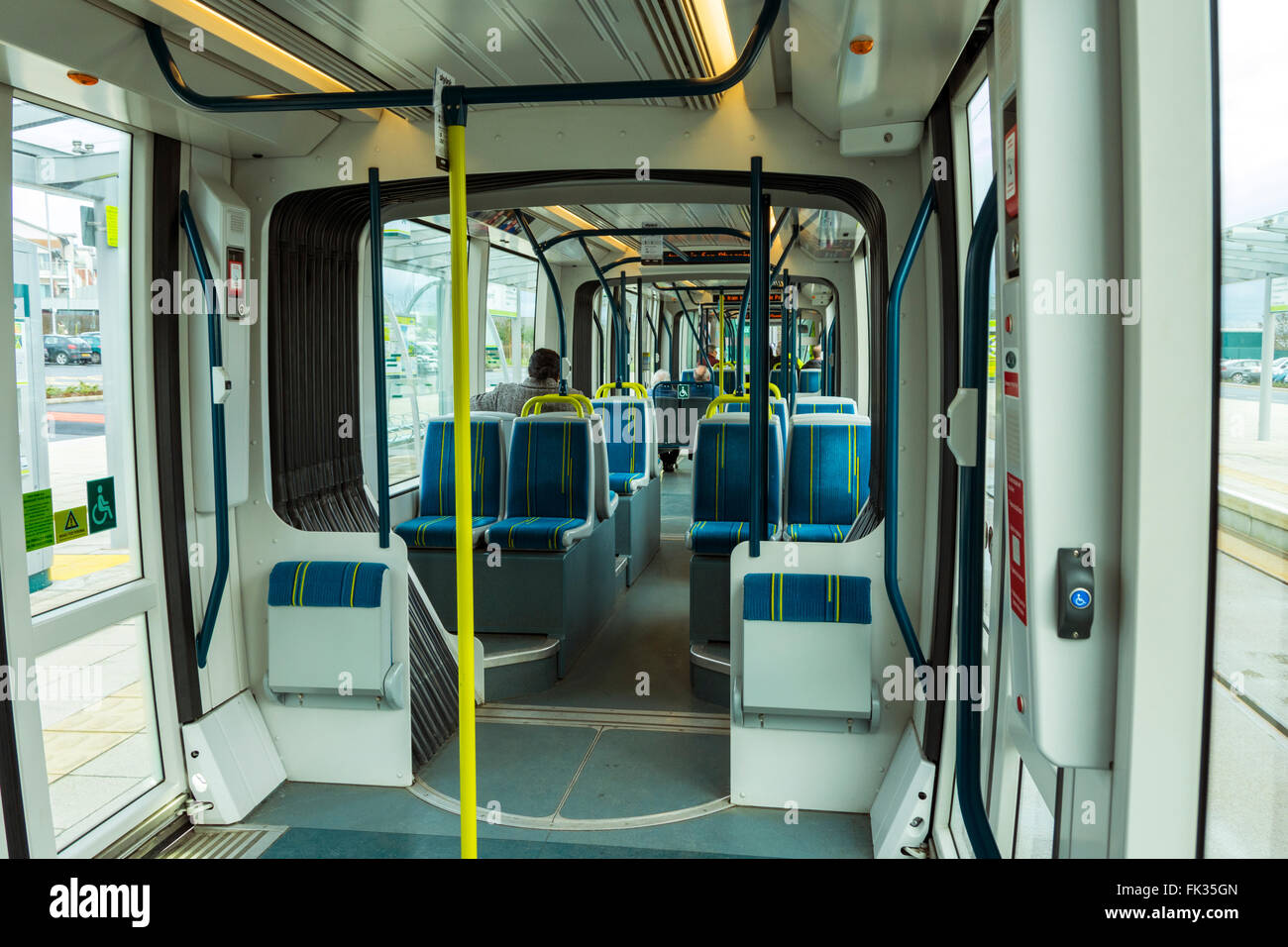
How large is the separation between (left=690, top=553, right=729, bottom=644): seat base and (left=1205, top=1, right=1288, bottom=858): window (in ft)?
11.2

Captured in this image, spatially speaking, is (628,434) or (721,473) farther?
(628,434)

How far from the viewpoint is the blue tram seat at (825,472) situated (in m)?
4.84

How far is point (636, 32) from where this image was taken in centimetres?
296

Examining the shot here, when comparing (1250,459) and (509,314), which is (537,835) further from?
(509,314)

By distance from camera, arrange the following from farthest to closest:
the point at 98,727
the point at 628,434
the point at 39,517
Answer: the point at 628,434, the point at 98,727, the point at 39,517

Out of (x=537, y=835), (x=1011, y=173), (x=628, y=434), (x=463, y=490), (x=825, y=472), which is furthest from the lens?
(x=628, y=434)

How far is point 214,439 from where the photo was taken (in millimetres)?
3559

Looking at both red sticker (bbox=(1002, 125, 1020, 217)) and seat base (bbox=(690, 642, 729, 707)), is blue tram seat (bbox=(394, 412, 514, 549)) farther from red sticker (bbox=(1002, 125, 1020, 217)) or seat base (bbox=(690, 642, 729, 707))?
red sticker (bbox=(1002, 125, 1020, 217))

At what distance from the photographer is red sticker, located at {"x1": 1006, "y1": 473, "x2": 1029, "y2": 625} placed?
1627mm

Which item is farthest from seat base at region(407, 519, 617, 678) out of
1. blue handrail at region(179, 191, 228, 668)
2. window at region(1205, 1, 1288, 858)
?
window at region(1205, 1, 1288, 858)

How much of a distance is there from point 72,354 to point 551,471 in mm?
2799

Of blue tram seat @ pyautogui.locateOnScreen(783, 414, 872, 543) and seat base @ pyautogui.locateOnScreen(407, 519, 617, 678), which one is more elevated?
blue tram seat @ pyautogui.locateOnScreen(783, 414, 872, 543)

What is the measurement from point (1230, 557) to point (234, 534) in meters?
3.69

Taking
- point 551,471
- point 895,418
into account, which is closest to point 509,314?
point 551,471
